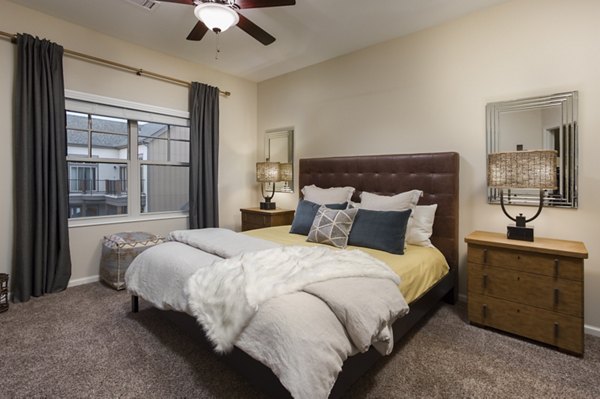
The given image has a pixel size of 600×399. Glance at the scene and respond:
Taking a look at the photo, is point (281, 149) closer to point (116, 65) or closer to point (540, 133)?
point (116, 65)

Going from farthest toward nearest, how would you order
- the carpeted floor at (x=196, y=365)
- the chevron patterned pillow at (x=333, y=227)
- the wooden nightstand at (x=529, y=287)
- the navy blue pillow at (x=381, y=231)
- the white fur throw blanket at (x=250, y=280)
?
the chevron patterned pillow at (x=333, y=227)
the navy blue pillow at (x=381, y=231)
the wooden nightstand at (x=529, y=287)
the carpeted floor at (x=196, y=365)
the white fur throw blanket at (x=250, y=280)

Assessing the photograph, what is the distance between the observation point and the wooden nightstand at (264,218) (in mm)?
4156

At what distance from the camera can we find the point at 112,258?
3.28 metres

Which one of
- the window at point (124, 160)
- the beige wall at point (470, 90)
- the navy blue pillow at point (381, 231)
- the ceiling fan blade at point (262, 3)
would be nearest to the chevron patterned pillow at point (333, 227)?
the navy blue pillow at point (381, 231)

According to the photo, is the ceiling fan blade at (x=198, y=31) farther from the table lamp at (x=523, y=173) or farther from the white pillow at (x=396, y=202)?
the table lamp at (x=523, y=173)

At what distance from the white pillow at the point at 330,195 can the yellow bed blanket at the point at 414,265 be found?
2.26 feet

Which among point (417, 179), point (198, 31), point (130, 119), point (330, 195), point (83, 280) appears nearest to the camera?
point (198, 31)

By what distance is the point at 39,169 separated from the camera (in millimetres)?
2951

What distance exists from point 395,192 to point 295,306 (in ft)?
7.17

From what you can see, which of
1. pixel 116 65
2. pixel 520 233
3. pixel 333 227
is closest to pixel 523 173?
pixel 520 233

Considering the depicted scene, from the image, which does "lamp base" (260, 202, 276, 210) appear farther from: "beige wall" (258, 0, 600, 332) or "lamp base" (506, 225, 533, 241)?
"lamp base" (506, 225, 533, 241)

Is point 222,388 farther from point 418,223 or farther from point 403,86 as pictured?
point 403,86

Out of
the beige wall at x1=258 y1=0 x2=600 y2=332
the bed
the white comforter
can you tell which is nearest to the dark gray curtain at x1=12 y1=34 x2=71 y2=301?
the bed

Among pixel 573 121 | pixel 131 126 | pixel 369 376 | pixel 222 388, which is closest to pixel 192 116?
pixel 131 126
